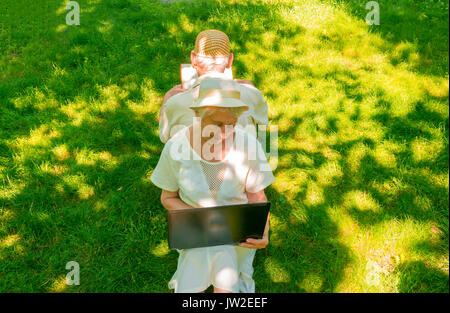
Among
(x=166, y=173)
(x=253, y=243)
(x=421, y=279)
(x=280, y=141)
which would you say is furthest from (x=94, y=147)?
(x=421, y=279)

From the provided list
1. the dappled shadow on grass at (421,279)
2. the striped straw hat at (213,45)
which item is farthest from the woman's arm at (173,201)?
the dappled shadow on grass at (421,279)

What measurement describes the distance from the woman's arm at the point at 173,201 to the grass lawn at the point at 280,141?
0.97 meters

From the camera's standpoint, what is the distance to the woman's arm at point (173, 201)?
8.03 feet

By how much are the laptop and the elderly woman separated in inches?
4.3

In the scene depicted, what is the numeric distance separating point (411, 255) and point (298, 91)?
2829 millimetres

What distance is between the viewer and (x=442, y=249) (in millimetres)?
3002

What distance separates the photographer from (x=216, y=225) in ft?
7.24

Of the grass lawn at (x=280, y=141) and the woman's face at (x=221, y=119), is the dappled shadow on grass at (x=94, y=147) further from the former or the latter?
the woman's face at (x=221, y=119)

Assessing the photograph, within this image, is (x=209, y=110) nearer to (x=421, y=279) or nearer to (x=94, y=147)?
(x=421, y=279)

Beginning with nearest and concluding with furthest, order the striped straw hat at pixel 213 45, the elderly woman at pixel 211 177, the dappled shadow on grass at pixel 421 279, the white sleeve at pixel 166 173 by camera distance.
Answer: the elderly woman at pixel 211 177 < the white sleeve at pixel 166 173 < the dappled shadow on grass at pixel 421 279 < the striped straw hat at pixel 213 45

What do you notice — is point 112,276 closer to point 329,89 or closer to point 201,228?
point 201,228

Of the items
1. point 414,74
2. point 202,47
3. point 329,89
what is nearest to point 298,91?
point 329,89

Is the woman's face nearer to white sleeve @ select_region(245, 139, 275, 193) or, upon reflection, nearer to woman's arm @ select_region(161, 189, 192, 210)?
white sleeve @ select_region(245, 139, 275, 193)
